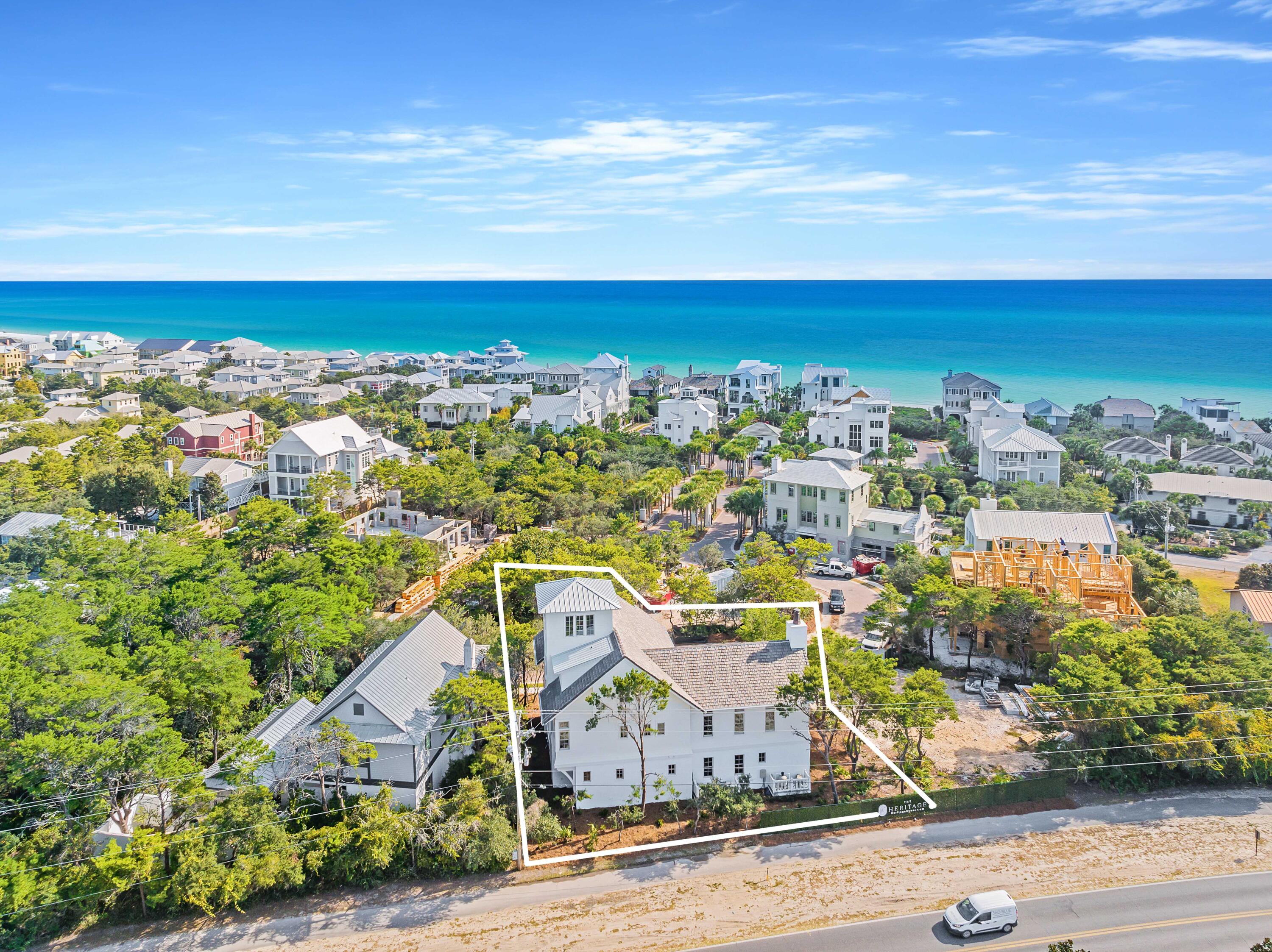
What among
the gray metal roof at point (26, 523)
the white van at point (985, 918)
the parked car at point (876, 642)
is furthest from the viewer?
the gray metal roof at point (26, 523)

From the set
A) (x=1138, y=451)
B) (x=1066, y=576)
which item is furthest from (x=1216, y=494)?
(x=1066, y=576)

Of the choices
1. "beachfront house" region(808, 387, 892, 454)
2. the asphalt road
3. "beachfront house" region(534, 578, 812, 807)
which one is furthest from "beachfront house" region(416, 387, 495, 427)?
the asphalt road

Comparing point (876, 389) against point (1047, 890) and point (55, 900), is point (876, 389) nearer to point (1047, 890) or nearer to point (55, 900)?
point (1047, 890)

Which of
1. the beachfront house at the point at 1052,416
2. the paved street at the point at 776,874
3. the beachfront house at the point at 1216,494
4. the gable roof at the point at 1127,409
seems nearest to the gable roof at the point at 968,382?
the beachfront house at the point at 1052,416

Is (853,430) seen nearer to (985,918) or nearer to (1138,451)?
(1138,451)

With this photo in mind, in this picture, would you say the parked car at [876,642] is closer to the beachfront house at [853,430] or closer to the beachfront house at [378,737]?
the beachfront house at [378,737]

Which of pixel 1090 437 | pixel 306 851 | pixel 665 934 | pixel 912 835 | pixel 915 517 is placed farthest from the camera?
pixel 1090 437

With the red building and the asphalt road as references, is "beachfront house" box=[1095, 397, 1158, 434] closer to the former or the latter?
the asphalt road

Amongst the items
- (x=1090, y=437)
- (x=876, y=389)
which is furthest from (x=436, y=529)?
(x=1090, y=437)
